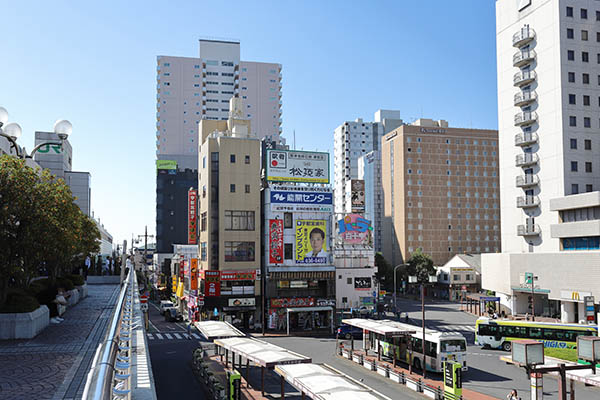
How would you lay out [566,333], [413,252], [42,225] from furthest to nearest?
[413,252] → [566,333] → [42,225]

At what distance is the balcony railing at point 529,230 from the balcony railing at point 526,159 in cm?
826

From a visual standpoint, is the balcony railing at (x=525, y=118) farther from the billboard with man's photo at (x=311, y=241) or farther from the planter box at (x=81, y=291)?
the planter box at (x=81, y=291)

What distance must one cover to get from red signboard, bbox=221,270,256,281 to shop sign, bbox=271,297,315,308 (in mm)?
3921

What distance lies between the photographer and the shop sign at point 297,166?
61062mm

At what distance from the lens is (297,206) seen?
6188 centimetres

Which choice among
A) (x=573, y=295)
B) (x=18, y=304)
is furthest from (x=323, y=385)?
(x=573, y=295)

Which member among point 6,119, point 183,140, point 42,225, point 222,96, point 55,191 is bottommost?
point 42,225

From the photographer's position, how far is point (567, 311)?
Result: 56406 mm

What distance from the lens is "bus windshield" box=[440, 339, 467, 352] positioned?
109 ft

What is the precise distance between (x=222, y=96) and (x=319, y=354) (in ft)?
426

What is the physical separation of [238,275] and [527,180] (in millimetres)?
40050

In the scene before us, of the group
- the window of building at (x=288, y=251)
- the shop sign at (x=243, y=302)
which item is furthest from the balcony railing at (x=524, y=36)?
the shop sign at (x=243, y=302)

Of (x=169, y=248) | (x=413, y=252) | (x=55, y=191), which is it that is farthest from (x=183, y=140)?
(x=55, y=191)

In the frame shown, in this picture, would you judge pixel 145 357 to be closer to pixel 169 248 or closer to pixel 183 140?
pixel 169 248
